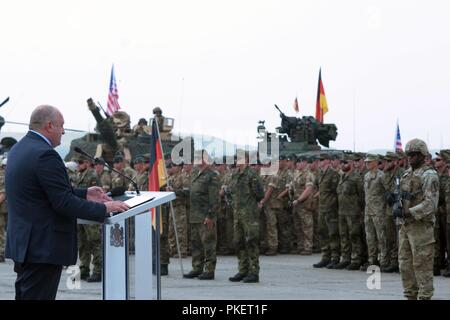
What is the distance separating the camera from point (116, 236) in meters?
7.15

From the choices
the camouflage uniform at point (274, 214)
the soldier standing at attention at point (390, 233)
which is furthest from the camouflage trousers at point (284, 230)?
the soldier standing at attention at point (390, 233)

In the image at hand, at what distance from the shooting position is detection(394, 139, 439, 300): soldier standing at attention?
9.56 meters

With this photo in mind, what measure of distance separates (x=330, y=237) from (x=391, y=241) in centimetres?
150

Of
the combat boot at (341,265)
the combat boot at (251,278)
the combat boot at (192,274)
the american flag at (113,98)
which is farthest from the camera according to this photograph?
the american flag at (113,98)

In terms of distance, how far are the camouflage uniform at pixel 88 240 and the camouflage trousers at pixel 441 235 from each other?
17.4 feet

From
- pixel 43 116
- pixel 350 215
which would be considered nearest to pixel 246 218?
pixel 350 215

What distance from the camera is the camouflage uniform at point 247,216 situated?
13609mm

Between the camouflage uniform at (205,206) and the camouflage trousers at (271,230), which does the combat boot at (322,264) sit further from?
the camouflage trousers at (271,230)

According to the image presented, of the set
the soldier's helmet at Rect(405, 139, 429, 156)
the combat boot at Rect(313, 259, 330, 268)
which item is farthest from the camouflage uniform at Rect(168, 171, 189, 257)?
the soldier's helmet at Rect(405, 139, 429, 156)

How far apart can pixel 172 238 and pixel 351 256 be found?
181 inches

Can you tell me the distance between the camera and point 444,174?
14.5m

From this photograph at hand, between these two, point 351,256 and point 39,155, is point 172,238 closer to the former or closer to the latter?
point 351,256

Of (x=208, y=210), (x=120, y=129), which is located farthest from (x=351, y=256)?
(x=120, y=129)

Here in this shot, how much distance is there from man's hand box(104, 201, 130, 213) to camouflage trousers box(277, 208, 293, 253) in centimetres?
1438
